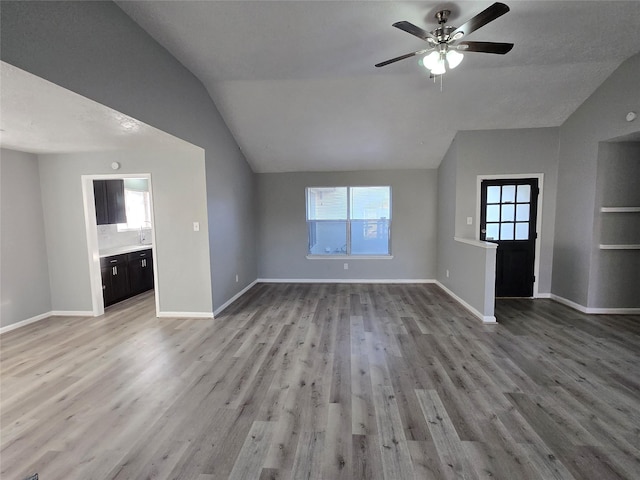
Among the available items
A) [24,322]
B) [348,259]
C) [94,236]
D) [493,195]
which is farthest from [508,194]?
[24,322]

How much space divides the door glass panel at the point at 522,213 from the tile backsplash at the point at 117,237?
6914mm

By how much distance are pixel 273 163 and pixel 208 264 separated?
255 centimetres

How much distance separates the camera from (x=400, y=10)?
242cm

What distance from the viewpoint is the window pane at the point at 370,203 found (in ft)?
19.4

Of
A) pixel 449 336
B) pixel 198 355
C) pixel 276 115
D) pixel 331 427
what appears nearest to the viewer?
pixel 331 427

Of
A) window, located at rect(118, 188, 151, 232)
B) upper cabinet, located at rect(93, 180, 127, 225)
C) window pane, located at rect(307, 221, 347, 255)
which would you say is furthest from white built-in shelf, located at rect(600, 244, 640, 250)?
upper cabinet, located at rect(93, 180, 127, 225)

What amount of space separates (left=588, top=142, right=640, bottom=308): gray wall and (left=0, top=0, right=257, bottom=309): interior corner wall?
5248 millimetres

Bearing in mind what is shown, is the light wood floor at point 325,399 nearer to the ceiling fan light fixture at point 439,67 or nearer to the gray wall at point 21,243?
the gray wall at point 21,243

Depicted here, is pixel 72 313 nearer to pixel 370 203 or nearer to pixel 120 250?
pixel 120 250

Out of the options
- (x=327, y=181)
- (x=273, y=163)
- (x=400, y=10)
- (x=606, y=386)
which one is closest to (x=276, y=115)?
(x=273, y=163)

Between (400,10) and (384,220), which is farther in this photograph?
(384,220)

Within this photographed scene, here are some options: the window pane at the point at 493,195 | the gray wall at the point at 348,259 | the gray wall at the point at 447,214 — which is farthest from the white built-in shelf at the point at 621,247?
the gray wall at the point at 348,259

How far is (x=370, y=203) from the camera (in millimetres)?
5945

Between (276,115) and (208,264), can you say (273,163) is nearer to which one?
(276,115)
